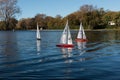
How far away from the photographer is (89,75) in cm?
2077

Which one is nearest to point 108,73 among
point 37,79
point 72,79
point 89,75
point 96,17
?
point 89,75

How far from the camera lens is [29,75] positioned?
20625 millimetres

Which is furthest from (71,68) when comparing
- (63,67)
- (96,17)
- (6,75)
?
(96,17)

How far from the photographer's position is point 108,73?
2161 centimetres

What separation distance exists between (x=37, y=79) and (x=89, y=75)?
3.95 meters

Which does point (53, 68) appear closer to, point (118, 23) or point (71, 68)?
point (71, 68)

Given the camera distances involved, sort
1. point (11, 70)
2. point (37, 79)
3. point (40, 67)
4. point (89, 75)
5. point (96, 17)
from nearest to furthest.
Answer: point (37, 79) < point (89, 75) < point (11, 70) < point (40, 67) < point (96, 17)

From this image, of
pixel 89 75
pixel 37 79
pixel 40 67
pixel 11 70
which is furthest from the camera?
pixel 40 67

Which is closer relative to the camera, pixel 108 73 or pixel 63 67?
pixel 108 73

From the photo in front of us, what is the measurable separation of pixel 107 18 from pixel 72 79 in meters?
177

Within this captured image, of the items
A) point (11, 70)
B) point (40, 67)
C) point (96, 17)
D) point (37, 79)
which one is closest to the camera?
point (37, 79)

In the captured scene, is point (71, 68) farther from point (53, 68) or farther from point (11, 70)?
point (11, 70)

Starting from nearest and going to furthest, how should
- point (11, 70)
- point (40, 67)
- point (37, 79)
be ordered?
point (37, 79), point (11, 70), point (40, 67)

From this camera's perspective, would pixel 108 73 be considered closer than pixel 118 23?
Yes
